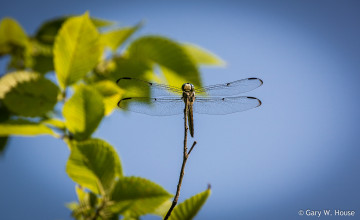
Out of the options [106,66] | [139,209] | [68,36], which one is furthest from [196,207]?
[106,66]

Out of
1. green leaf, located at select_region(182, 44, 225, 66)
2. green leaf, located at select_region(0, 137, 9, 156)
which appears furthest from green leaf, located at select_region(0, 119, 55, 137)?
green leaf, located at select_region(182, 44, 225, 66)

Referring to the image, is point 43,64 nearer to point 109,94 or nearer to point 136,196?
point 109,94

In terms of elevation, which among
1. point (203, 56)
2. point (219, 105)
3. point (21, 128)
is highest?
point (203, 56)

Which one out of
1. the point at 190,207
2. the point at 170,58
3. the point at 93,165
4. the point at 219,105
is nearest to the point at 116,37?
the point at 170,58

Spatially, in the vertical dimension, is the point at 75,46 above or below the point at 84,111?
above

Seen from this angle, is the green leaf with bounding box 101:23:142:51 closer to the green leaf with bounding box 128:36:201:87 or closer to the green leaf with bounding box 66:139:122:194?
the green leaf with bounding box 128:36:201:87
